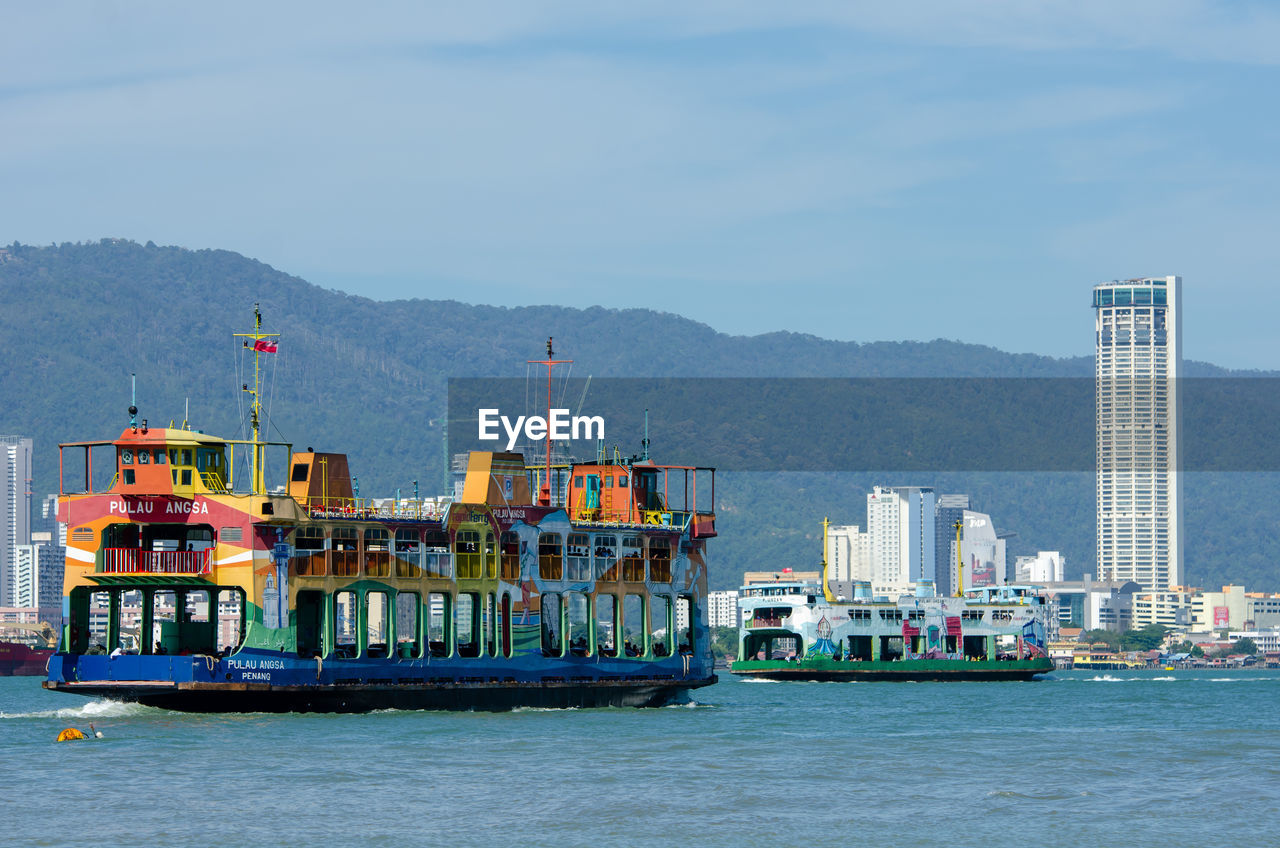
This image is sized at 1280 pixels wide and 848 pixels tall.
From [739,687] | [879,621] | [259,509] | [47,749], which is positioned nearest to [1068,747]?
[259,509]

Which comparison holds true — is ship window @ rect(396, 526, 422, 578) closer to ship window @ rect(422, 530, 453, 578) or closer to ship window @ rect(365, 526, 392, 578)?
ship window @ rect(422, 530, 453, 578)

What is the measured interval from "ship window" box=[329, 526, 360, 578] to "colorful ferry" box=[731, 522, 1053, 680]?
245ft

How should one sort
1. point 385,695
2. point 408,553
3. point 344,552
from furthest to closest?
point 408,553 → point 385,695 → point 344,552

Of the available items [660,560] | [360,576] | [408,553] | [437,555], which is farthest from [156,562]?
[660,560]

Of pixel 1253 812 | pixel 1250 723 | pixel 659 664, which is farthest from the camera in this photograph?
pixel 1250 723

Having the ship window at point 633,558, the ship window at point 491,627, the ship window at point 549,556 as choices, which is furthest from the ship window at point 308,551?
the ship window at point 633,558

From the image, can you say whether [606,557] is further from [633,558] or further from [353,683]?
[353,683]

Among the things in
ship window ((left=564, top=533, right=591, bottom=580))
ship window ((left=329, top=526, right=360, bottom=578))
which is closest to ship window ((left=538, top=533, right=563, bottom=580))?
ship window ((left=564, top=533, right=591, bottom=580))

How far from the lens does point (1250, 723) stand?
8362cm

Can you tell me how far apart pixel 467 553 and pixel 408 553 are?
2.55 m

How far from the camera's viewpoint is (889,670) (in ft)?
463

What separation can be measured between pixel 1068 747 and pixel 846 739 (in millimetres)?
7192

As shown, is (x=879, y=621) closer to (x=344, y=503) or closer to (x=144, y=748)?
(x=344, y=503)

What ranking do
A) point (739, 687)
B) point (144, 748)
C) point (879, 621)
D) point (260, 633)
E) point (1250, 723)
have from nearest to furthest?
point (144, 748)
point (260, 633)
point (1250, 723)
point (739, 687)
point (879, 621)
